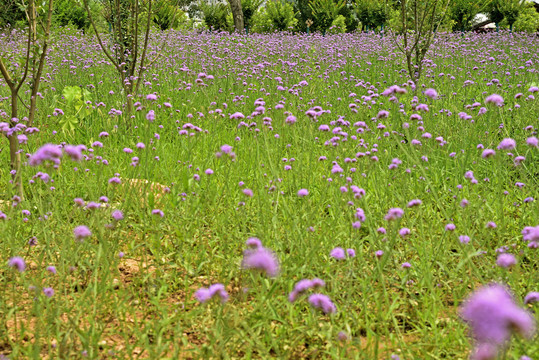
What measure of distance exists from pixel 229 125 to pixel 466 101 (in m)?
3.00

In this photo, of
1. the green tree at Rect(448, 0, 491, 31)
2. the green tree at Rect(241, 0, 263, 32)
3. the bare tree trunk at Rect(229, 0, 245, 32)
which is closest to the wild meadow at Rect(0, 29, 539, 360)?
the bare tree trunk at Rect(229, 0, 245, 32)

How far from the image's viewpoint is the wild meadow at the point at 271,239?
1885 millimetres

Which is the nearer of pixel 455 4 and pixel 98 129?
pixel 98 129

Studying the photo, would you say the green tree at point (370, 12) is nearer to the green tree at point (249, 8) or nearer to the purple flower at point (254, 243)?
the green tree at point (249, 8)

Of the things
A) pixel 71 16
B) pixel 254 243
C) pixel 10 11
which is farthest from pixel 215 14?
pixel 254 243

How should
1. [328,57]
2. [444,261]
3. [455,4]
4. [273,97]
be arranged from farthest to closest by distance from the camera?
[455,4] → [328,57] → [273,97] → [444,261]

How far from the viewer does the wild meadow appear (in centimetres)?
188

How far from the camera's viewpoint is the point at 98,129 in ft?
17.6

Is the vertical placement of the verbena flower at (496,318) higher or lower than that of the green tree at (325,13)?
lower

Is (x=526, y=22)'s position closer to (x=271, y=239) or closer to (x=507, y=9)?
(x=507, y=9)

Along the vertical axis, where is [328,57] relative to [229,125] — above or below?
above

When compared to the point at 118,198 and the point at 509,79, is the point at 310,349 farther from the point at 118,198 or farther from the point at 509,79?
the point at 509,79

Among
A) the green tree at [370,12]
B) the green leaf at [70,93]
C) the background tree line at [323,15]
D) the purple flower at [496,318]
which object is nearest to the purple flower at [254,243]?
the purple flower at [496,318]

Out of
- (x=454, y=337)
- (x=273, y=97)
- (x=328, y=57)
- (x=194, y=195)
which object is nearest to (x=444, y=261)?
(x=454, y=337)
